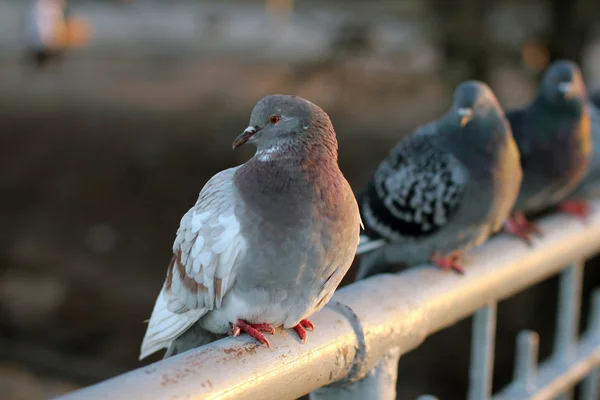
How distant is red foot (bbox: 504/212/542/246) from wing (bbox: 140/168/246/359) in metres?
1.03

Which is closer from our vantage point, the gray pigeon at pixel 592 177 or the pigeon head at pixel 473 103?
the pigeon head at pixel 473 103

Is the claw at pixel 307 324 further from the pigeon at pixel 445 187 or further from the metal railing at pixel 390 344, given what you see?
the pigeon at pixel 445 187

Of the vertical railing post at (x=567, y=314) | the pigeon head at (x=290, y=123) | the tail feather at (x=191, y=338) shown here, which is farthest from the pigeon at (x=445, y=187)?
the pigeon head at (x=290, y=123)

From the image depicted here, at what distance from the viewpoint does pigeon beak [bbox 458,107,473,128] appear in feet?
9.15

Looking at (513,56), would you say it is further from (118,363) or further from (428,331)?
(428,331)

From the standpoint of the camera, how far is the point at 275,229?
1.62 meters

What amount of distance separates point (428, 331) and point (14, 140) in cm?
1184

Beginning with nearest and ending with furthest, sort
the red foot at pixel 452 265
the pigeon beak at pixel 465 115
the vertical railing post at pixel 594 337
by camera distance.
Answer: the red foot at pixel 452 265
the vertical railing post at pixel 594 337
the pigeon beak at pixel 465 115

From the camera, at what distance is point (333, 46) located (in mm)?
6480

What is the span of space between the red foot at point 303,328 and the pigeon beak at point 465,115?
141 centimetres

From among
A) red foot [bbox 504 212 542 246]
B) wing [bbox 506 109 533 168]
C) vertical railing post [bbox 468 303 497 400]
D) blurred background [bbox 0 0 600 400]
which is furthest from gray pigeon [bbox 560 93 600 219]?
blurred background [bbox 0 0 600 400]

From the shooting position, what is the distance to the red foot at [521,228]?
2321mm

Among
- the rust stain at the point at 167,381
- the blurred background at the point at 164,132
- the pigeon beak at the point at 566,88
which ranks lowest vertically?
the blurred background at the point at 164,132

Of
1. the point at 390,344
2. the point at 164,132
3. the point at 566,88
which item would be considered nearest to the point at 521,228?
the point at 566,88
